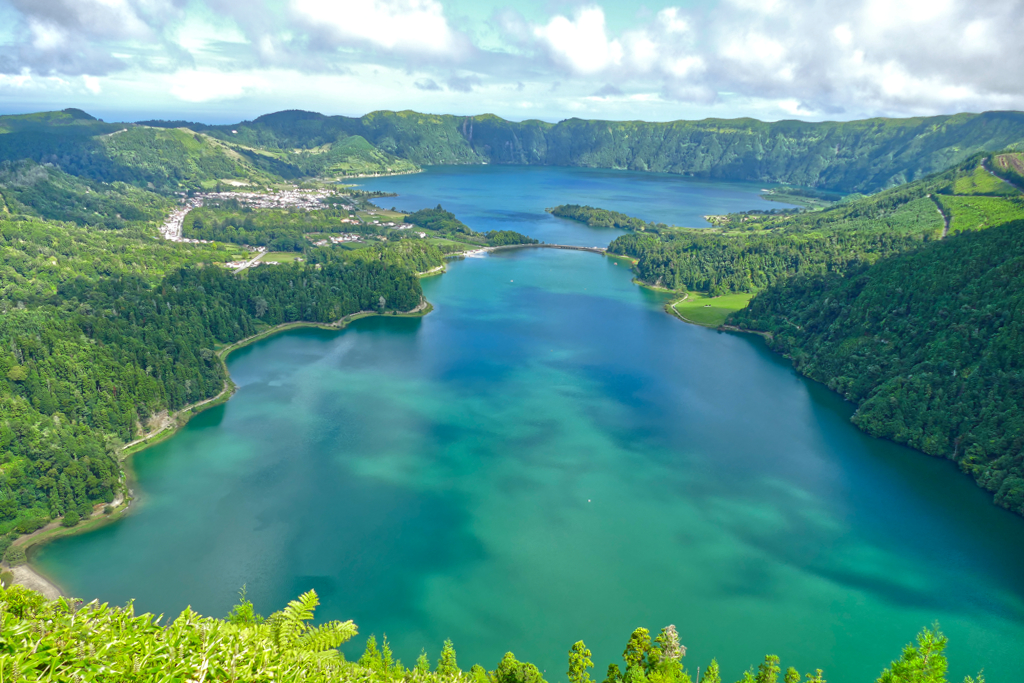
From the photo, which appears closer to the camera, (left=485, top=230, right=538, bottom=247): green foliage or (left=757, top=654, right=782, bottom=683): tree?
(left=757, top=654, right=782, bottom=683): tree

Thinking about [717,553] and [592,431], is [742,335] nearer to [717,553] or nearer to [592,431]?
[592,431]

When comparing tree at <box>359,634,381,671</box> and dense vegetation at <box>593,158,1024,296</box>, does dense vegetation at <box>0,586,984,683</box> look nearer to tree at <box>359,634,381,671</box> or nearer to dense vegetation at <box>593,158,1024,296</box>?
tree at <box>359,634,381,671</box>

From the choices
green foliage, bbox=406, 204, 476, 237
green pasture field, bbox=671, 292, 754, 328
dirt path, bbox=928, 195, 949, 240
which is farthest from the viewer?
green foliage, bbox=406, 204, 476, 237

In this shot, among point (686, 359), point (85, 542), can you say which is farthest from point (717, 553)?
point (85, 542)

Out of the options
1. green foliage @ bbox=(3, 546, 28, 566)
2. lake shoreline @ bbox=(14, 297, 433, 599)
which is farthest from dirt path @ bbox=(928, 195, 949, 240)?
green foliage @ bbox=(3, 546, 28, 566)

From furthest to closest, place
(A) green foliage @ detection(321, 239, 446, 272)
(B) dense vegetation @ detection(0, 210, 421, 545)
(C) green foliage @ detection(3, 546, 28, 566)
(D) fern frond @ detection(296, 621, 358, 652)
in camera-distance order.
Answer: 1. (A) green foliage @ detection(321, 239, 446, 272)
2. (B) dense vegetation @ detection(0, 210, 421, 545)
3. (C) green foliage @ detection(3, 546, 28, 566)
4. (D) fern frond @ detection(296, 621, 358, 652)

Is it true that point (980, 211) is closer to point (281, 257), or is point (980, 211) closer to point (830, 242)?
point (830, 242)

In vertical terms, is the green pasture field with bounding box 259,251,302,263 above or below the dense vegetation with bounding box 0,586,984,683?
below

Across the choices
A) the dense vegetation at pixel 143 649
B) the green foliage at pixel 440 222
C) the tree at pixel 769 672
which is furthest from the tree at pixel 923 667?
the green foliage at pixel 440 222

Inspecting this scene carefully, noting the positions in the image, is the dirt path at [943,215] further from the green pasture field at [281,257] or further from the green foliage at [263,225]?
the green foliage at [263,225]
